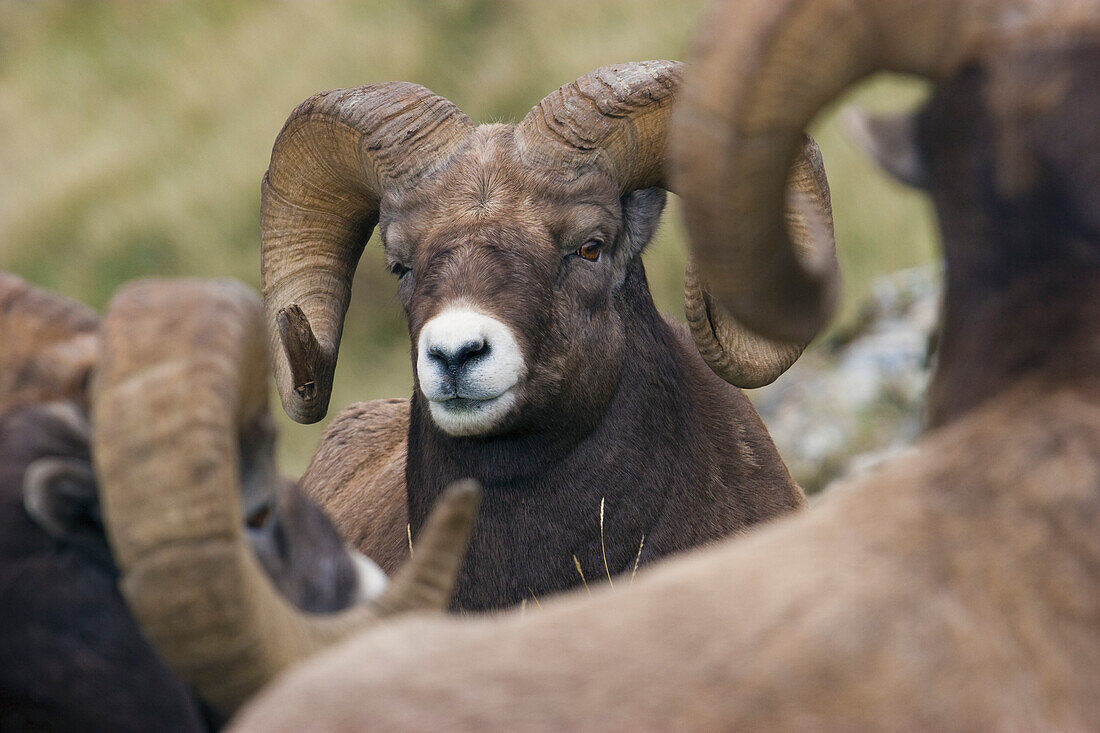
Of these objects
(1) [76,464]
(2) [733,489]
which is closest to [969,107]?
(1) [76,464]

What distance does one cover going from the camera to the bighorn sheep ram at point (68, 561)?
2.92 metres

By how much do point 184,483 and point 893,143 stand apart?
1930 millimetres

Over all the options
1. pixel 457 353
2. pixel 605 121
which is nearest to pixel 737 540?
pixel 457 353

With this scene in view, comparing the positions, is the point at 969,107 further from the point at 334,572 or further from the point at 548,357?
the point at 548,357

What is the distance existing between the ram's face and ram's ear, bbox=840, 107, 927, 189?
1.93 m

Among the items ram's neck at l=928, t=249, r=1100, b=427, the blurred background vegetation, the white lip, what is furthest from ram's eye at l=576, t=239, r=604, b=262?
the blurred background vegetation

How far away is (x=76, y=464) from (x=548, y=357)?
8.37 ft

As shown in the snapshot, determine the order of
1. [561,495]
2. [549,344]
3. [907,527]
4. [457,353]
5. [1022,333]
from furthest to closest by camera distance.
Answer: [561,495], [549,344], [457,353], [1022,333], [907,527]

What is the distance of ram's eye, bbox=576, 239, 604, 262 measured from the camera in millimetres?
5617

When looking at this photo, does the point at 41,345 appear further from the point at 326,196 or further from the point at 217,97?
the point at 217,97

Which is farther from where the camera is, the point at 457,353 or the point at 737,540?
the point at 457,353

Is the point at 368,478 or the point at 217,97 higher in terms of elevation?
the point at 368,478

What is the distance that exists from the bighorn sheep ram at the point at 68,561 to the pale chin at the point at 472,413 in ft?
6.05

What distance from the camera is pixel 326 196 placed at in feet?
21.4
